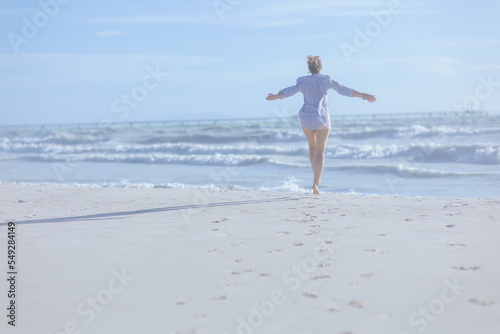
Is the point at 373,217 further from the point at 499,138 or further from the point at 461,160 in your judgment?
the point at 499,138

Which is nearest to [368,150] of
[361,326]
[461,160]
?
[461,160]

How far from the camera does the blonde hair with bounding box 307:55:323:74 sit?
702 centimetres

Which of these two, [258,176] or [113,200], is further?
[258,176]

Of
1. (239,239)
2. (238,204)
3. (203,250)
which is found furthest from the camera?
(238,204)

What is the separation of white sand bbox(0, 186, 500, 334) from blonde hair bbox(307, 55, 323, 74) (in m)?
2.00

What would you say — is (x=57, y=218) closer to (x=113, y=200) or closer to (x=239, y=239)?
(x=113, y=200)

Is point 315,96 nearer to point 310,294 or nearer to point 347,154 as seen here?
point 310,294

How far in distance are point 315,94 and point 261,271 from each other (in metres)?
4.04

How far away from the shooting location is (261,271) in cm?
343

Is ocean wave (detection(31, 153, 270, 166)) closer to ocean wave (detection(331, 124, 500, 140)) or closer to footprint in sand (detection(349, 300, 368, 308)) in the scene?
ocean wave (detection(331, 124, 500, 140))

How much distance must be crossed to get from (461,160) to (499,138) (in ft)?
26.0

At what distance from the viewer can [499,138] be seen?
21.3 m

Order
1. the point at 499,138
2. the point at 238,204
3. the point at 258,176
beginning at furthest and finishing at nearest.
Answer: the point at 499,138 < the point at 258,176 < the point at 238,204

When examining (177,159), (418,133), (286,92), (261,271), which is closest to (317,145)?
(286,92)
